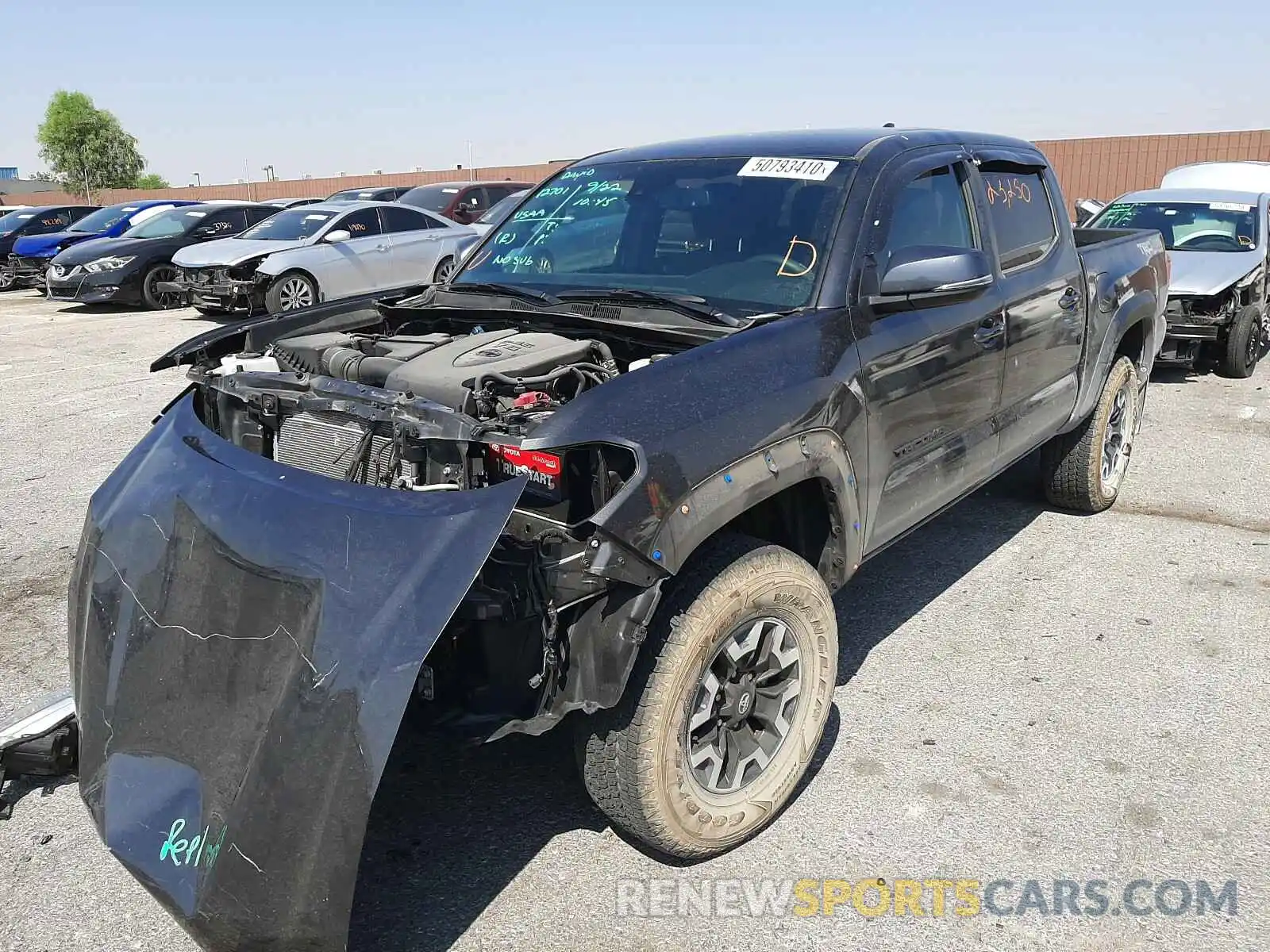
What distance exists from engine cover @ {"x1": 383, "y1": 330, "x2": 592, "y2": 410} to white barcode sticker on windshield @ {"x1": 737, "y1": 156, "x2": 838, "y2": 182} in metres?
1.02

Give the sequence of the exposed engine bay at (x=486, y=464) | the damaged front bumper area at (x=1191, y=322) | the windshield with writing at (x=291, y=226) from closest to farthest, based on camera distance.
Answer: the exposed engine bay at (x=486, y=464)
the damaged front bumper area at (x=1191, y=322)
the windshield with writing at (x=291, y=226)

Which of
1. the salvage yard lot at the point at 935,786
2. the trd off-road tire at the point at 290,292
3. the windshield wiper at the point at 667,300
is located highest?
the windshield wiper at the point at 667,300

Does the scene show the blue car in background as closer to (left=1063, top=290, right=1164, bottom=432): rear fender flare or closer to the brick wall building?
(left=1063, top=290, right=1164, bottom=432): rear fender flare

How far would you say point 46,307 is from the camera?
16.4 meters

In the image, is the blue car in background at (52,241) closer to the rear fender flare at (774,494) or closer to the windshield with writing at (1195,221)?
the windshield with writing at (1195,221)

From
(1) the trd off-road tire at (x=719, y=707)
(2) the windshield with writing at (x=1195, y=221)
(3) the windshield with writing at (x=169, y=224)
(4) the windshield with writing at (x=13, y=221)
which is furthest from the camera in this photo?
(4) the windshield with writing at (x=13, y=221)

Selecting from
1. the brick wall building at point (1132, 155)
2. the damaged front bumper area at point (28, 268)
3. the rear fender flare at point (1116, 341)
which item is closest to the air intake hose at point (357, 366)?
the rear fender flare at point (1116, 341)

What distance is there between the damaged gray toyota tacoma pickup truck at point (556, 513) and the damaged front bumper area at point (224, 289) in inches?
361

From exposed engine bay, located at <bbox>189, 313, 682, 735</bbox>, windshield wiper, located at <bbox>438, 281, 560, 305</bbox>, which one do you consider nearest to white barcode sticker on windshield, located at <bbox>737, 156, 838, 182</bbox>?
windshield wiper, located at <bbox>438, 281, 560, 305</bbox>

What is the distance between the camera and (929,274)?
10.7ft

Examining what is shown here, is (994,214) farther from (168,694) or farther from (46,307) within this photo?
(46,307)

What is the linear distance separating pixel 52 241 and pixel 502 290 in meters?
18.4

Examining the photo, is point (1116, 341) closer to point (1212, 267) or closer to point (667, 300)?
point (667, 300)

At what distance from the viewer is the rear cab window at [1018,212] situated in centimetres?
425
